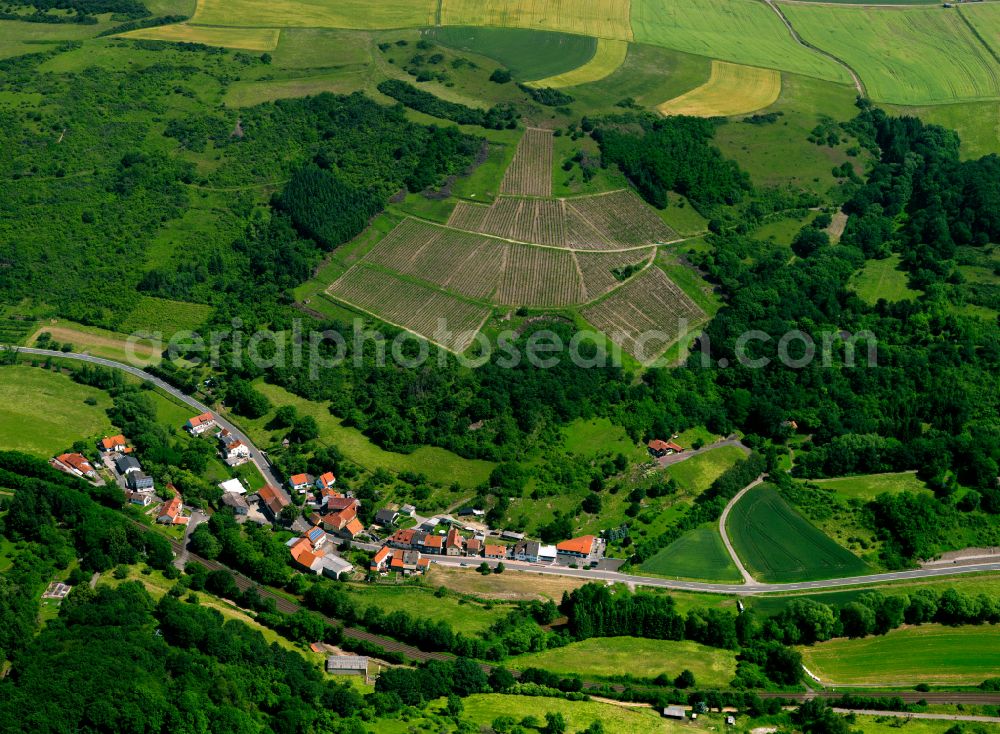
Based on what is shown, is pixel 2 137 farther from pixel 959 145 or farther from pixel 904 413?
pixel 959 145

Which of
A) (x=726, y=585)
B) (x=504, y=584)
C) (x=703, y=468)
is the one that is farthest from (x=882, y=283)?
(x=504, y=584)

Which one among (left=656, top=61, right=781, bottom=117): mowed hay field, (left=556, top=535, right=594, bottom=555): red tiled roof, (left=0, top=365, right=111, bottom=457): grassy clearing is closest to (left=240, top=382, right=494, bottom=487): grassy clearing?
(left=556, top=535, right=594, bottom=555): red tiled roof

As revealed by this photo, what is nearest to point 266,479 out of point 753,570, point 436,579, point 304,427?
point 304,427

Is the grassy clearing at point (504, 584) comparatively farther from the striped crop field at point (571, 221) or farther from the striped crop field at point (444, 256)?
the striped crop field at point (571, 221)

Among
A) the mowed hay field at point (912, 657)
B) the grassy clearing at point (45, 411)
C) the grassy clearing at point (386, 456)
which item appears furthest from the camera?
the grassy clearing at point (386, 456)

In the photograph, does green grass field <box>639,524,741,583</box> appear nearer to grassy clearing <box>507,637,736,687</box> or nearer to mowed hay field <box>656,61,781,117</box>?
grassy clearing <box>507,637,736,687</box>

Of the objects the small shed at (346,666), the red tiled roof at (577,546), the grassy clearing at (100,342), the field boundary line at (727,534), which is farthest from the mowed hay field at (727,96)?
the small shed at (346,666)

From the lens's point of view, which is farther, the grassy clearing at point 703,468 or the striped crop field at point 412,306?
the striped crop field at point 412,306
